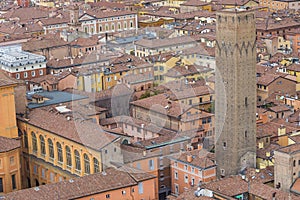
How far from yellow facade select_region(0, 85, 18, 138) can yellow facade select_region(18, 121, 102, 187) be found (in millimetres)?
930

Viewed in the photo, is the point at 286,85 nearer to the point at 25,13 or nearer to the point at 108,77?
the point at 108,77

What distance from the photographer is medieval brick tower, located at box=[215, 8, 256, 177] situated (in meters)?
34.7

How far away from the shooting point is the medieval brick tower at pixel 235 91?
3472 centimetres

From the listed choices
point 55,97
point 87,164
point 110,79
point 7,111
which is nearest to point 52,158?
point 87,164

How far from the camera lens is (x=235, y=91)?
3503cm

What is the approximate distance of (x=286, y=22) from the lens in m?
71.1

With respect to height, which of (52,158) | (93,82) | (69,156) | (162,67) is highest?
(162,67)

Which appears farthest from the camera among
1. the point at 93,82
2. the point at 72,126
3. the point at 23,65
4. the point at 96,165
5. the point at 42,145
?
the point at 23,65

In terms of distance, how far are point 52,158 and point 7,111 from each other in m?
3.34

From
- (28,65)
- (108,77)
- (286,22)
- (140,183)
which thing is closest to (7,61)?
(28,65)

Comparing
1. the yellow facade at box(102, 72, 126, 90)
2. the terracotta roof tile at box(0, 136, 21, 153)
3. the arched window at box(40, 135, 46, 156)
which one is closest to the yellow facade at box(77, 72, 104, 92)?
the yellow facade at box(102, 72, 126, 90)

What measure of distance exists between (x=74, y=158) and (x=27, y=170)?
15.5 feet

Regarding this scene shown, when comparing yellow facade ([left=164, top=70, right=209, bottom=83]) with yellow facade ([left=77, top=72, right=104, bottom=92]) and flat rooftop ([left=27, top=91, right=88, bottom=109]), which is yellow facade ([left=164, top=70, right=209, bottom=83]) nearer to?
yellow facade ([left=77, top=72, right=104, bottom=92])

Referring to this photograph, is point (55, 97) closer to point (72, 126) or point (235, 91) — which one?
point (72, 126)
